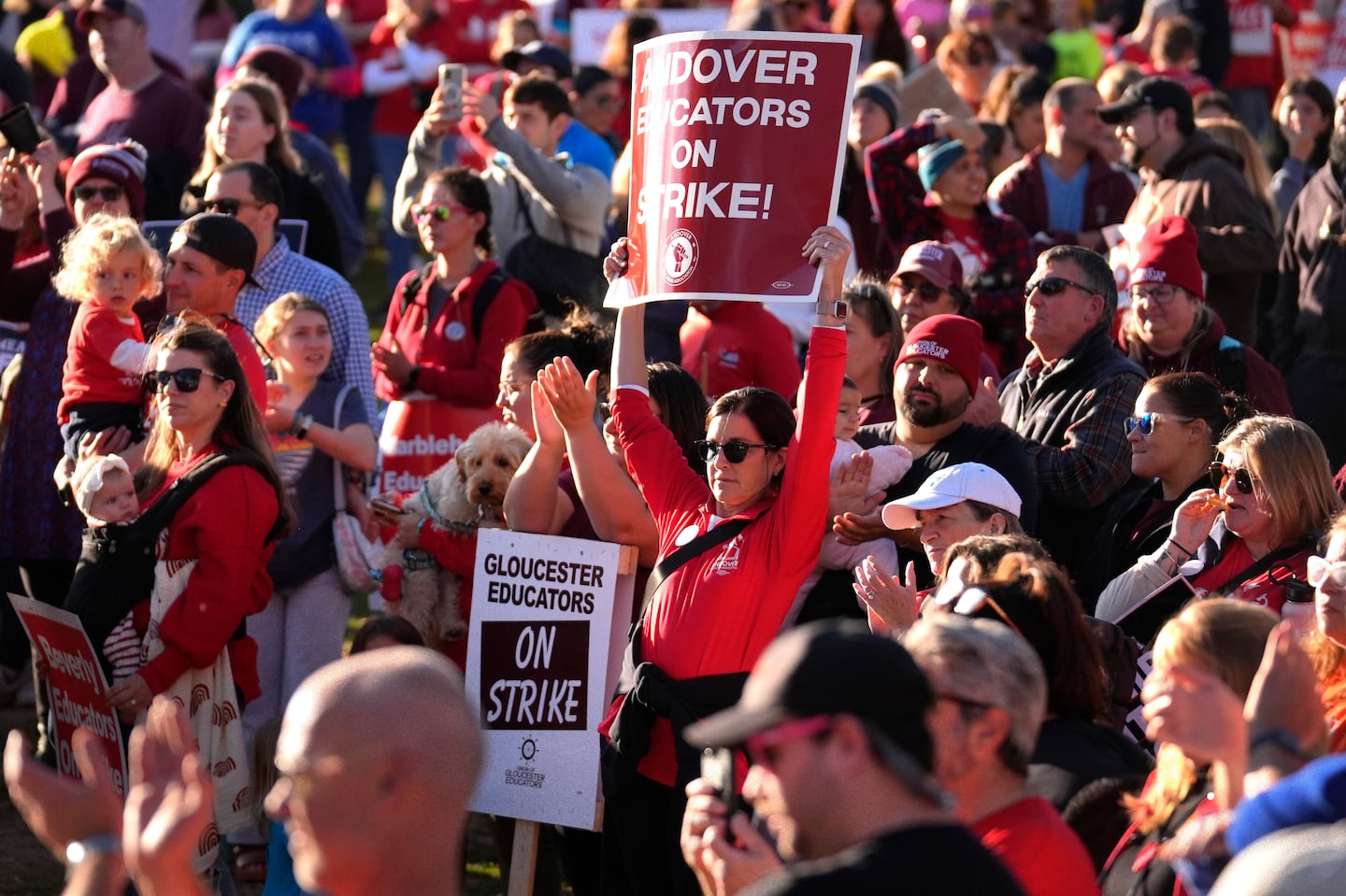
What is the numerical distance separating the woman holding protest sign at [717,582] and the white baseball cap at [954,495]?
251mm

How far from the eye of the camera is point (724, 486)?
557 cm

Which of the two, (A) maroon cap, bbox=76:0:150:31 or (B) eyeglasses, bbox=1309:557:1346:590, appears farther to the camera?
(A) maroon cap, bbox=76:0:150:31

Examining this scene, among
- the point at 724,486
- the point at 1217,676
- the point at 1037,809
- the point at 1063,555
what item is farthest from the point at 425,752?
the point at 1063,555

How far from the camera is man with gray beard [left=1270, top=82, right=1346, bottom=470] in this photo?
839 cm

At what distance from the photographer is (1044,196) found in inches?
388

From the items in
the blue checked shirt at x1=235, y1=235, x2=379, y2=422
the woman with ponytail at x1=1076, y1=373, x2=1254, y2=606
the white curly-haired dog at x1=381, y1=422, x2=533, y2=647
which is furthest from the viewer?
the blue checked shirt at x1=235, y1=235, x2=379, y2=422

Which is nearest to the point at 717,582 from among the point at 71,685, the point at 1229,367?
the point at 71,685

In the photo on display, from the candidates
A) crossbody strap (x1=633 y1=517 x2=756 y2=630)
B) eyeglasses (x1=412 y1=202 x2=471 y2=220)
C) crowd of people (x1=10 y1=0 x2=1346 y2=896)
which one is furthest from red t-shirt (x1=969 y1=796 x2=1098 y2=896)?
eyeglasses (x1=412 y1=202 x2=471 y2=220)

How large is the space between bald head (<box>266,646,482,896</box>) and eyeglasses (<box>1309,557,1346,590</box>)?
233 cm

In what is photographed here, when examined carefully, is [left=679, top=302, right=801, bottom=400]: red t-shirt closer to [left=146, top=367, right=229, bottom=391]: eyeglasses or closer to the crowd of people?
the crowd of people

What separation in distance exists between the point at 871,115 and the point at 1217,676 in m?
6.85

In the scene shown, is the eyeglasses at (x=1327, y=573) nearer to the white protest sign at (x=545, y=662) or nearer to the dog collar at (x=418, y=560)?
the white protest sign at (x=545, y=662)

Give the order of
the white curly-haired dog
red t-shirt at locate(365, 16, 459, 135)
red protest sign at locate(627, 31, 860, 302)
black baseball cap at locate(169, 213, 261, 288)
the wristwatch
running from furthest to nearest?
1. red t-shirt at locate(365, 16, 459, 135)
2. black baseball cap at locate(169, 213, 261, 288)
3. the white curly-haired dog
4. red protest sign at locate(627, 31, 860, 302)
5. the wristwatch

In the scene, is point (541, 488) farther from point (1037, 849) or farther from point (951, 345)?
point (1037, 849)
